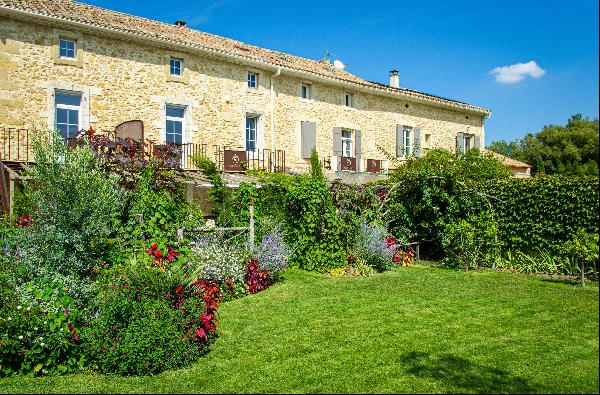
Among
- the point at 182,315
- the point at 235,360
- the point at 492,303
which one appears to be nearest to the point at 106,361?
the point at 182,315

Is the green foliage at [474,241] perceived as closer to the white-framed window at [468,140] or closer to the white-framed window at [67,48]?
the white-framed window at [67,48]

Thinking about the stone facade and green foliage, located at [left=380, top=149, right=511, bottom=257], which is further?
the stone facade

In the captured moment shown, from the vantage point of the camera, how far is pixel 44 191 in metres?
6.52

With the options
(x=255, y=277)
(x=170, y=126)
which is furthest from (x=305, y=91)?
(x=255, y=277)

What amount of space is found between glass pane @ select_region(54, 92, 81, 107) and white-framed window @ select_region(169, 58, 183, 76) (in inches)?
125

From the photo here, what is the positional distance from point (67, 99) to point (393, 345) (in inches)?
506

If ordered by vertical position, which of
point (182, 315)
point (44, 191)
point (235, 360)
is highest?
point (44, 191)

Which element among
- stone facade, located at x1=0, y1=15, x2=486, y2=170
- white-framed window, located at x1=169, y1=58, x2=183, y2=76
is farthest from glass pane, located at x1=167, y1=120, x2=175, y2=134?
white-framed window, located at x1=169, y1=58, x2=183, y2=76

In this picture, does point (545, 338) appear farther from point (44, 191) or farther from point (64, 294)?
point (44, 191)

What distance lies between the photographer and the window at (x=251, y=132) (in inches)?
732

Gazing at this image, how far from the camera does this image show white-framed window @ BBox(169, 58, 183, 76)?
16547 mm

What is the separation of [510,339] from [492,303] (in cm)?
192

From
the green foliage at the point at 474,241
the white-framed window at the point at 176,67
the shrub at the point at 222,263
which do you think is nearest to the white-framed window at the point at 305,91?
the white-framed window at the point at 176,67

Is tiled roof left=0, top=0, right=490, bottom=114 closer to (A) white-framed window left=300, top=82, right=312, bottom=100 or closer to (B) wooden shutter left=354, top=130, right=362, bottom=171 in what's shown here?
(A) white-framed window left=300, top=82, right=312, bottom=100
